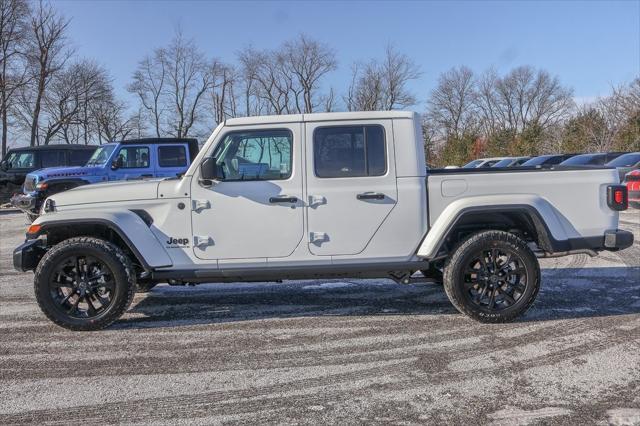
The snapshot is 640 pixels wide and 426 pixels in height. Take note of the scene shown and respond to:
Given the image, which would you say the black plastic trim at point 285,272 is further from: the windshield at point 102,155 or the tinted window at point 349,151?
the windshield at point 102,155

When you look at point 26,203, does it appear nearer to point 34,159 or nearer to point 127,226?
point 34,159

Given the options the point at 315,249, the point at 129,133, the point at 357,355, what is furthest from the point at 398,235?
the point at 129,133

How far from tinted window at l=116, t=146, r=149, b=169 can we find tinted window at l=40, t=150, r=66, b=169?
249 inches

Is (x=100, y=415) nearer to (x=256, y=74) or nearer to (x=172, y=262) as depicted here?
(x=172, y=262)

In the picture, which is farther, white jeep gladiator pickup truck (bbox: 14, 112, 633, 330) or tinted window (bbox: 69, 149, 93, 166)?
tinted window (bbox: 69, 149, 93, 166)

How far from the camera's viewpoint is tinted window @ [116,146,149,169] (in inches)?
497

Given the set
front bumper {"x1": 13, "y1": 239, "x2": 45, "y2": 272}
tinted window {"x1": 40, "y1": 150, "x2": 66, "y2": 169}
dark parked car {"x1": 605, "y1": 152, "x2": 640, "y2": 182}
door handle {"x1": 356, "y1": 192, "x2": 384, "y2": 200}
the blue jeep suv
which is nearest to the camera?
door handle {"x1": 356, "y1": 192, "x2": 384, "y2": 200}

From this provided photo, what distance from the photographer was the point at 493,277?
4828mm

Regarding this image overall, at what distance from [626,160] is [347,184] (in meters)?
14.1

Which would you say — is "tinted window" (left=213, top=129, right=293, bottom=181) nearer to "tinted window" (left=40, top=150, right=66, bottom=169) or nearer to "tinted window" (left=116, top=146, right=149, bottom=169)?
"tinted window" (left=116, top=146, right=149, bottom=169)

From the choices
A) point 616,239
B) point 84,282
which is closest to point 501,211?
point 616,239

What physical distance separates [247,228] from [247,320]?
1025mm

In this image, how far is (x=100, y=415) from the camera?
3211 millimetres

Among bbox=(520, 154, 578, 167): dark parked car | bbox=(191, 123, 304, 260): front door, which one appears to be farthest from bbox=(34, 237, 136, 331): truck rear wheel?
bbox=(520, 154, 578, 167): dark parked car
